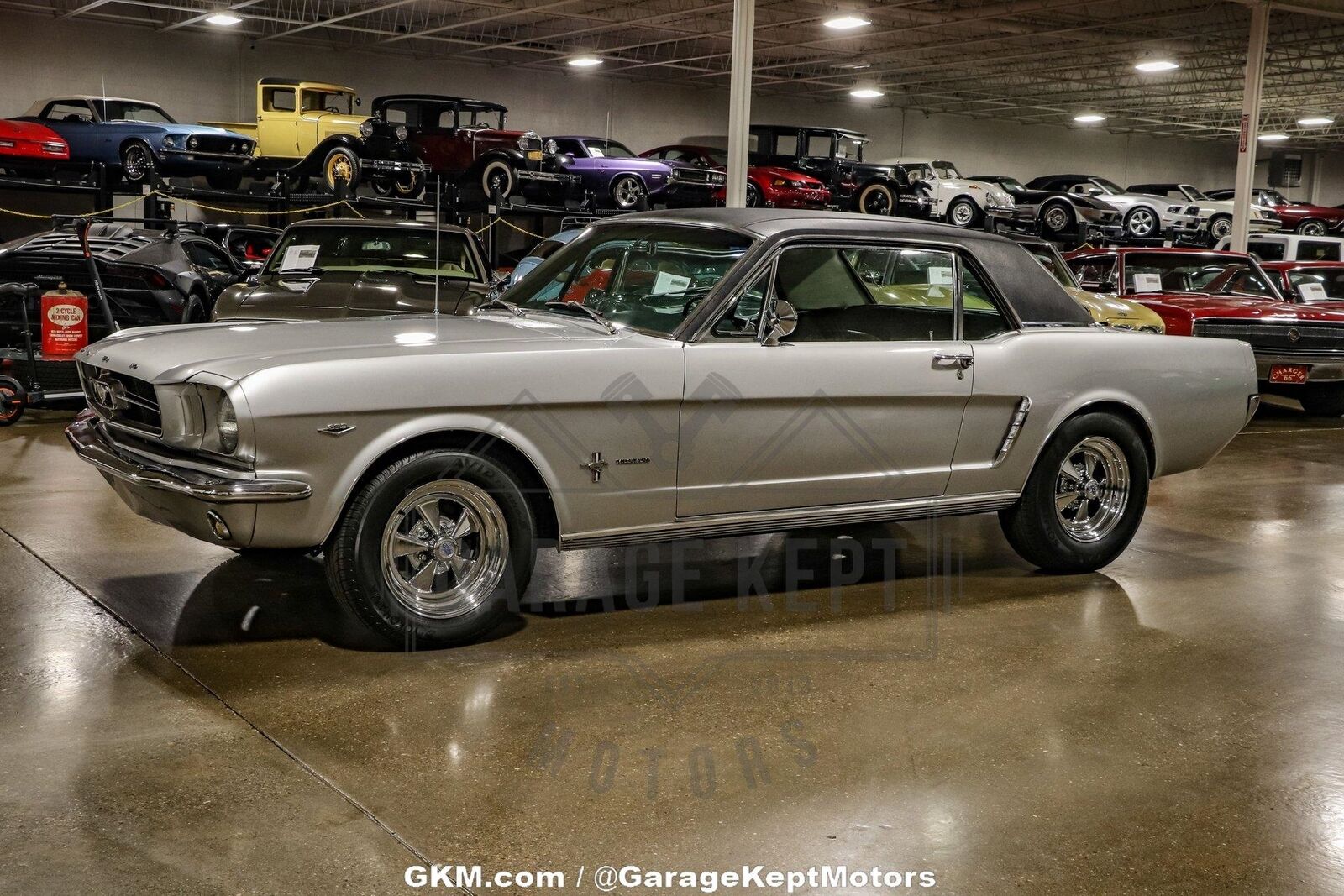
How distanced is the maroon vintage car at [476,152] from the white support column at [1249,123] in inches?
368

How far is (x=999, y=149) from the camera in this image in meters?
40.3

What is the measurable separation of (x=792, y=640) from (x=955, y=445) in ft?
3.67

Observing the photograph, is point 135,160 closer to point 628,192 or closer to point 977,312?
point 628,192

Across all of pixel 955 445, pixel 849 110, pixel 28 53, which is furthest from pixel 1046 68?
pixel 955 445

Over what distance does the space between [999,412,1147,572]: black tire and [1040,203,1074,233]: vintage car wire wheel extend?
18.1 meters

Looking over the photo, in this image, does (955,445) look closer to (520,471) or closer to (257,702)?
(520,471)

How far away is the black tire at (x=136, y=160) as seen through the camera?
58.4 feet

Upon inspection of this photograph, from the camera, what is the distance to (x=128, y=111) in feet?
62.2

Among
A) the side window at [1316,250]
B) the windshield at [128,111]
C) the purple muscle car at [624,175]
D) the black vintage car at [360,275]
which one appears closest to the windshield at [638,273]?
the black vintage car at [360,275]

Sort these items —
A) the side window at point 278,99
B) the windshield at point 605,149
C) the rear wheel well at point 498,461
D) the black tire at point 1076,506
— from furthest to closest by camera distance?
the side window at point 278,99 < the windshield at point 605,149 < the black tire at point 1076,506 < the rear wheel well at point 498,461

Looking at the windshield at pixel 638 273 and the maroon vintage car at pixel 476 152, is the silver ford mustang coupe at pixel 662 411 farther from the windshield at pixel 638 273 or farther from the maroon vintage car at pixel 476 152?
the maroon vintage car at pixel 476 152

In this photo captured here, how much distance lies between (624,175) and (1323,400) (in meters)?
10.5

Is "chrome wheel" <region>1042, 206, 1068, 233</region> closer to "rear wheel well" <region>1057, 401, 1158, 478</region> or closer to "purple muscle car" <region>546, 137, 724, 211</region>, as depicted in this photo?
"purple muscle car" <region>546, 137, 724, 211</region>

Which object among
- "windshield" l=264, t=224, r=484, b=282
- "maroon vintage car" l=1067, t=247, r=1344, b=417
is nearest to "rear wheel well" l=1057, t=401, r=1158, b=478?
"windshield" l=264, t=224, r=484, b=282
